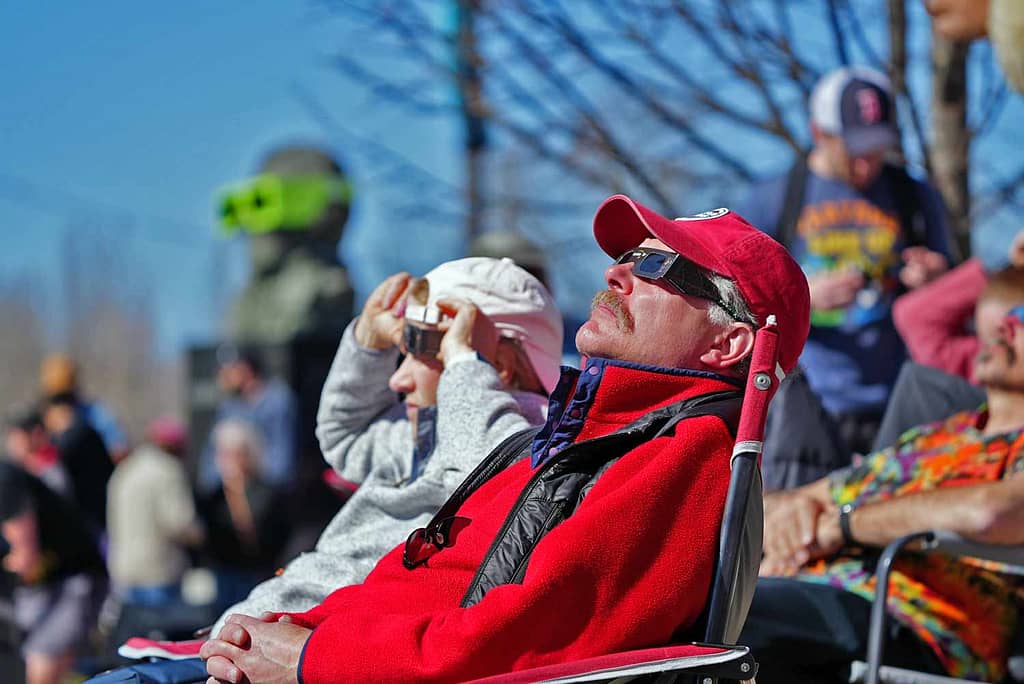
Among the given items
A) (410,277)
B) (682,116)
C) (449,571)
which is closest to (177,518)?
(682,116)

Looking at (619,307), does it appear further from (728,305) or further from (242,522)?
(242,522)

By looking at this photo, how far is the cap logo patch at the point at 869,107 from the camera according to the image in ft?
15.9

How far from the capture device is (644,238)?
8.84 ft

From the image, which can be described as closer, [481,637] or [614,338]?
[481,637]

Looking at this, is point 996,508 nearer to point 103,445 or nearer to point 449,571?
point 449,571

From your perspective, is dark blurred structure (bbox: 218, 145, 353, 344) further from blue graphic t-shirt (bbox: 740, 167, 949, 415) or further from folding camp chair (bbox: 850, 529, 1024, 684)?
folding camp chair (bbox: 850, 529, 1024, 684)

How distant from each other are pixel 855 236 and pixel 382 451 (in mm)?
2217

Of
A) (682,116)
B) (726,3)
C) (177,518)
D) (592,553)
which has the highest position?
(726,3)

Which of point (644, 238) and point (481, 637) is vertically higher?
point (644, 238)

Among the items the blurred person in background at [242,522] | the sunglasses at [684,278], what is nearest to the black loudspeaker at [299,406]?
the blurred person in background at [242,522]

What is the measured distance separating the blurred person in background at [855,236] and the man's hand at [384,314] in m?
1.82

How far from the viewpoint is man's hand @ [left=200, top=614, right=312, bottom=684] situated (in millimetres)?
2330

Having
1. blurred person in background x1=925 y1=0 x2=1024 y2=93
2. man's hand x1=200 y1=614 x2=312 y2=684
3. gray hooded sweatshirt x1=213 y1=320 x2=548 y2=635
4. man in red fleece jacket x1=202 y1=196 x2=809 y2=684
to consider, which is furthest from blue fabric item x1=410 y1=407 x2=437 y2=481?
blurred person in background x1=925 y1=0 x2=1024 y2=93

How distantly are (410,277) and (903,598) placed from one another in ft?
4.87
